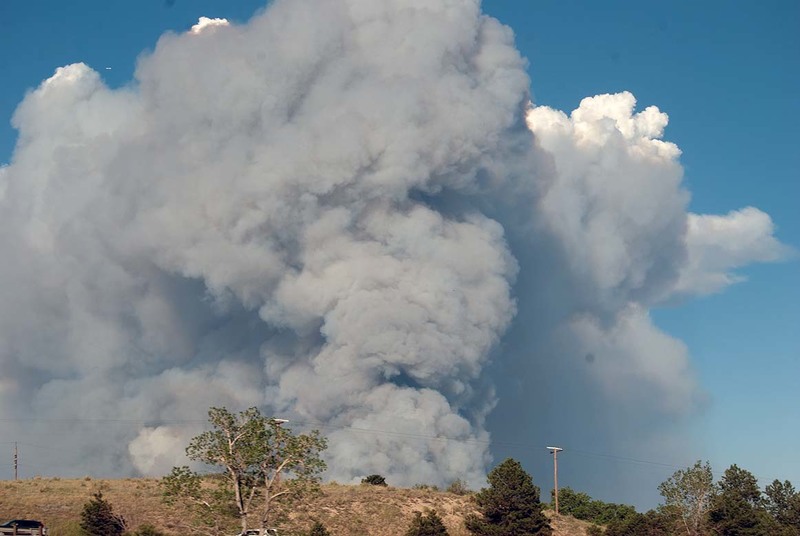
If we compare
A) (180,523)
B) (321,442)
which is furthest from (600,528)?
(321,442)

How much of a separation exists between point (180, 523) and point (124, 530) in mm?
5998

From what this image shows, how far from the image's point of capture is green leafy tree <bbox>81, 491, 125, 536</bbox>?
65125 millimetres

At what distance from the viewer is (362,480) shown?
10700cm

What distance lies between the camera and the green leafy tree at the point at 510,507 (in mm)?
79688

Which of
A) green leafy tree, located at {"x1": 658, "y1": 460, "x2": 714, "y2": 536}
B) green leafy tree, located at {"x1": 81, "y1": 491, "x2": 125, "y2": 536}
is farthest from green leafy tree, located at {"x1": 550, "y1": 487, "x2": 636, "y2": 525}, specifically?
green leafy tree, located at {"x1": 81, "y1": 491, "x2": 125, "y2": 536}

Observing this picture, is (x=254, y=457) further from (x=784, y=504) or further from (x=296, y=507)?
→ (x=784, y=504)

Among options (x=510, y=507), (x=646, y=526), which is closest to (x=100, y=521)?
(x=510, y=507)

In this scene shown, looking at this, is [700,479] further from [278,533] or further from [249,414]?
[249,414]

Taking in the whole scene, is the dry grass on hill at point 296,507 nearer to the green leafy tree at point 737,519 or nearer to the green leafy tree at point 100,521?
the green leafy tree at point 100,521

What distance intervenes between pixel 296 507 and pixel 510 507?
736 inches

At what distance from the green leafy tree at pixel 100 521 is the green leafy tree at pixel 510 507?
97.4 feet

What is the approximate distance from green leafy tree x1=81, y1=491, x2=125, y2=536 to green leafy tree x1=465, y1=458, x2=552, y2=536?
2969 cm

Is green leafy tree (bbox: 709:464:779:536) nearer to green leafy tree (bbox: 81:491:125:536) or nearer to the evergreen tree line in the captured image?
the evergreen tree line

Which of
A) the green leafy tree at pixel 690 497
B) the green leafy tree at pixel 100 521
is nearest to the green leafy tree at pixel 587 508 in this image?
the green leafy tree at pixel 690 497
